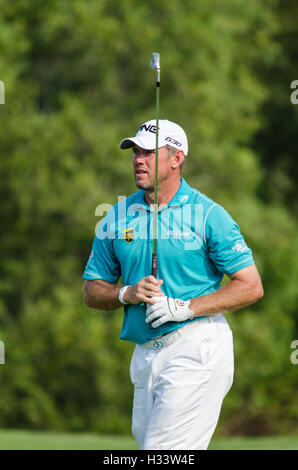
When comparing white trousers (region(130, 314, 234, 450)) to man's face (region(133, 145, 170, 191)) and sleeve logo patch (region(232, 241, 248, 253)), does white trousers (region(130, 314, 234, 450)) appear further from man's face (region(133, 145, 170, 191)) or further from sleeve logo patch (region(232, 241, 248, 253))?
man's face (region(133, 145, 170, 191))

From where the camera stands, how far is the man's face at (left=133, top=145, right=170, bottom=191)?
5379mm

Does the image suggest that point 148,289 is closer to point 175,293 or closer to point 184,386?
point 175,293

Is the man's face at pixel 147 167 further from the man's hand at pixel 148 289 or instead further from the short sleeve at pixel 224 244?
the man's hand at pixel 148 289

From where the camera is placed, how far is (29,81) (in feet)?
71.0

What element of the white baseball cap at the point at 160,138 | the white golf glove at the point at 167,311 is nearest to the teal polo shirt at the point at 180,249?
the white golf glove at the point at 167,311

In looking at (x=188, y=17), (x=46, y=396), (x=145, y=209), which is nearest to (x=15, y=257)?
(x=46, y=396)

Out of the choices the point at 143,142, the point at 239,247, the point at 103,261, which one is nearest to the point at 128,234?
the point at 103,261

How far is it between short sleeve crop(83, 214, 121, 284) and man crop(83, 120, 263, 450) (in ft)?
0.03

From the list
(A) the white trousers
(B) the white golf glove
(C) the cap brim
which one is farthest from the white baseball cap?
(A) the white trousers

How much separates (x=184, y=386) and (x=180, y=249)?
83cm

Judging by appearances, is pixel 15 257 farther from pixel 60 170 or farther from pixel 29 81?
pixel 29 81

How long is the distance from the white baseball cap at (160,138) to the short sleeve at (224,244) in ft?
1.91

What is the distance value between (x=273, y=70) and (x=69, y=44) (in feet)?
26.0

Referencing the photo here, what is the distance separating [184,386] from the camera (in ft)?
16.1
